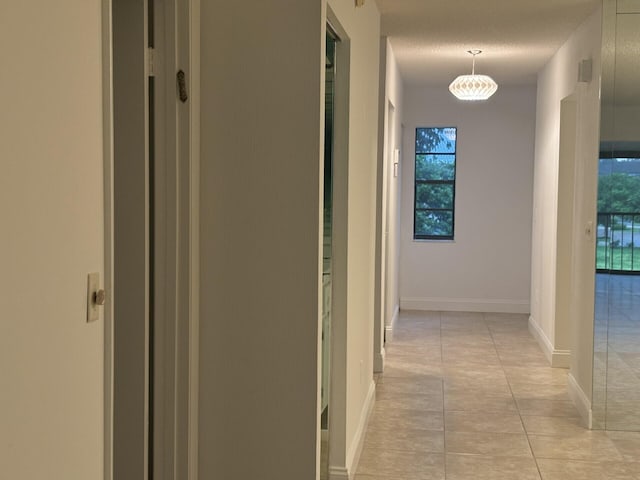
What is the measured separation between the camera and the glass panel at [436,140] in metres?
9.51

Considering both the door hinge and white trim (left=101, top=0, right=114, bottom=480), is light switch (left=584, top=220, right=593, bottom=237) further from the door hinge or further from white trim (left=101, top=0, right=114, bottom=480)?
white trim (left=101, top=0, right=114, bottom=480)

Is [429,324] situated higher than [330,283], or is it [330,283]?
[330,283]

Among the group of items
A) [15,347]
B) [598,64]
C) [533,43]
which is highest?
[533,43]

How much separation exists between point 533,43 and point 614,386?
9.49ft

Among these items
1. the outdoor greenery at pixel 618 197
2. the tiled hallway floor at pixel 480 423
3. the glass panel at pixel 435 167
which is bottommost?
the tiled hallway floor at pixel 480 423

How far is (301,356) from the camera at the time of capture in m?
2.85

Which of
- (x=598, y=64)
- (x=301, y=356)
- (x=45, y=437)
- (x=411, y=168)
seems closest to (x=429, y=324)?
(x=411, y=168)

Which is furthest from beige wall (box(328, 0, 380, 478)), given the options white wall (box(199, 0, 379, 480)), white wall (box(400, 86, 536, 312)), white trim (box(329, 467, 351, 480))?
white wall (box(400, 86, 536, 312))

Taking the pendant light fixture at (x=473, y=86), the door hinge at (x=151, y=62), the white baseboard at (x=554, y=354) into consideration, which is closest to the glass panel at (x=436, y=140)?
the pendant light fixture at (x=473, y=86)

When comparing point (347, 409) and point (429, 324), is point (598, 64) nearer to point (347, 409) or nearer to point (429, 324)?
point (347, 409)

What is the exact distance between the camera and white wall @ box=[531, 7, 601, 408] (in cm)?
511

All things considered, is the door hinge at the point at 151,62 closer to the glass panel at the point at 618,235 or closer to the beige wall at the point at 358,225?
the beige wall at the point at 358,225

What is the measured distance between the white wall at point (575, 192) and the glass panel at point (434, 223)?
1.53 meters

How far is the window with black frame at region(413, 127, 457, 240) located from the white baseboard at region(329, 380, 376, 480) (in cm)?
461
